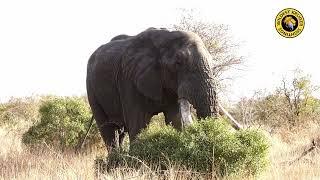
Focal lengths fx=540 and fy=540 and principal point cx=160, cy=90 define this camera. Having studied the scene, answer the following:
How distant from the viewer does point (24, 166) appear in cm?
926

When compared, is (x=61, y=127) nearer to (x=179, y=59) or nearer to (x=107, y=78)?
(x=107, y=78)

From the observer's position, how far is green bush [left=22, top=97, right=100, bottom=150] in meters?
13.3

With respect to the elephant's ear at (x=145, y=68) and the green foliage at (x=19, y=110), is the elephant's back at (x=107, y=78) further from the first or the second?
the green foliage at (x=19, y=110)

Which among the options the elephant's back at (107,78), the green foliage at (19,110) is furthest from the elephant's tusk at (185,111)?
the green foliage at (19,110)

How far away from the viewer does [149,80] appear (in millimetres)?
8328

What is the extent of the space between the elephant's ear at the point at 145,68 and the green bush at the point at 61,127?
16.2ft

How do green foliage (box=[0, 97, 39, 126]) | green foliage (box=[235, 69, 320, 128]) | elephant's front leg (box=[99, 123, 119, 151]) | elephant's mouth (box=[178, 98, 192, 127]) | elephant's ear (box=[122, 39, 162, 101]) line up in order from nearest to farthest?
elephant's mouth (box=[178, 98, 192, 127]) < elephant's ear (box=[122, 39, 162, 101]) < elephant's front leg (box=[99, 123, 119, 151]) < green foliage (box=[235, 69, 320, 128]) < green foliage (box=[0, 97, 39, 126])

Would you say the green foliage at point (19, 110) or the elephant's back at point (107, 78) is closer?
the elephant's back at point (107, 78)

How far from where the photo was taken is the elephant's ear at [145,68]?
8312 mm

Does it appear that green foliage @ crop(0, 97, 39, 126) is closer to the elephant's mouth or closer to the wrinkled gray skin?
the wrinkled gray skin

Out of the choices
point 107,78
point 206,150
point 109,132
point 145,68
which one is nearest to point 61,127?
point 109,132

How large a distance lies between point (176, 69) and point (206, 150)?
1.59 meters

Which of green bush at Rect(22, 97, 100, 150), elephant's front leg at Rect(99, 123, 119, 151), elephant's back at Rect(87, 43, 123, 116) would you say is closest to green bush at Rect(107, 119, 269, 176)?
elephant's back at Rect(87, 43, 123, 116)

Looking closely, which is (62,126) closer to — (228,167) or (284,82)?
(228,167)
